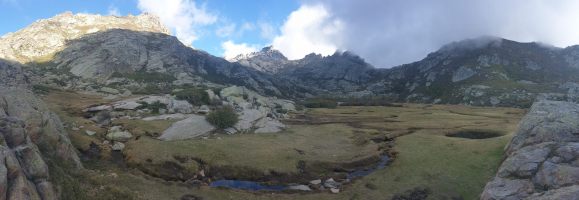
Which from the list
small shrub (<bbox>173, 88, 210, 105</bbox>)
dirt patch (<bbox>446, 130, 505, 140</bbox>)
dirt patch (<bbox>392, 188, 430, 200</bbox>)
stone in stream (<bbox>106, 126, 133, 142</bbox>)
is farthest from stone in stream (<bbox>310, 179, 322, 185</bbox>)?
small shrub (<bbox>173, 88, 210, 105</bbox>)

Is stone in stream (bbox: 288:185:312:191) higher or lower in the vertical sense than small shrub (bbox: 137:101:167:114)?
lower

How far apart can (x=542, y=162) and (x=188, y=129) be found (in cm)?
6021

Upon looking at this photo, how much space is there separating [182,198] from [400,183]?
2888 centimetres

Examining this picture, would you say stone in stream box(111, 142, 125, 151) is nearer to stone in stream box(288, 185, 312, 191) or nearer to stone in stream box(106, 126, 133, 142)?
stone in stream box(106, 126, 133, 142)

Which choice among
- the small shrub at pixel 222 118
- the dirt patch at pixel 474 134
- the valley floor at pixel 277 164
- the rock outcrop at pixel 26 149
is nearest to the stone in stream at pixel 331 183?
the valley floor at pixel 277 164

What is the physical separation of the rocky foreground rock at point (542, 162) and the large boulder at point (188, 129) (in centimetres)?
5274

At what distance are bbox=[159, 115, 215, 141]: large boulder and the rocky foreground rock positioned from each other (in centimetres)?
5274

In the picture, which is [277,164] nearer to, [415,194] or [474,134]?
[415,194]

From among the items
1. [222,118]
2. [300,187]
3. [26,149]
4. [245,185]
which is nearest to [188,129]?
[222,118]

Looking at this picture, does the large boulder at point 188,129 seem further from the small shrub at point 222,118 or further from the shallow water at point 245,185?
the shallow water at point 245,185

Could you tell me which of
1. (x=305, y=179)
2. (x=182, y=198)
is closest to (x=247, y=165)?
(x=305, y=179)

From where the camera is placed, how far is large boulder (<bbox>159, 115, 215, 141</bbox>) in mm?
77988

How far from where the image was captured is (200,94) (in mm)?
134125

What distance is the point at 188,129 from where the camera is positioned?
3248 inches
